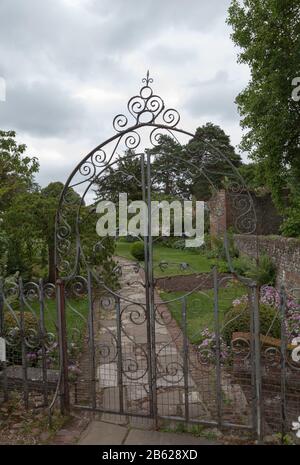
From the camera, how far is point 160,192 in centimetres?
352

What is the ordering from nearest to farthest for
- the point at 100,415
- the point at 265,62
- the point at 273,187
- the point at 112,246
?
the point at 100,415
the point at 112,246
the point at 265,62
the point at 273,187

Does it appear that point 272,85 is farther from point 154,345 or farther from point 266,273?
point 154,345

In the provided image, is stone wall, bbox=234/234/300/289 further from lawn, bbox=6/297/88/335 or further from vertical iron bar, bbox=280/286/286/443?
vertical iron bar, bbox=280/286/286/443

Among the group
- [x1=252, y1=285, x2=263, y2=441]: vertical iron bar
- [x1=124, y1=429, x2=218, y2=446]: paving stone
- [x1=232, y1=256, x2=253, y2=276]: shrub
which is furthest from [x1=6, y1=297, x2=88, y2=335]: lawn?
[x1=232, y1=256, x2=253, y2=276]: shrub

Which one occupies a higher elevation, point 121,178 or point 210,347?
point 121,178

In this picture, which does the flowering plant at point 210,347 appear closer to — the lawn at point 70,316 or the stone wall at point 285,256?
the lawn at point 70,316

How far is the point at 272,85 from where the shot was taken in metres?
8.99

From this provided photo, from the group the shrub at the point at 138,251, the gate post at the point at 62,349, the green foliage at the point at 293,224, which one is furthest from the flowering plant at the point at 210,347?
the green foliage at the point at 293,224

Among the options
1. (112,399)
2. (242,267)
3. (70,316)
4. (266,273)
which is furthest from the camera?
(242,267)

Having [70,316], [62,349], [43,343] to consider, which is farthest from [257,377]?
[70,316]

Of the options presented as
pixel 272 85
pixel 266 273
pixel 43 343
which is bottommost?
pixel 43 343

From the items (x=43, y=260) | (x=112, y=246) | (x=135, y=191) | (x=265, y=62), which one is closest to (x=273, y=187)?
(x=265, y=62)

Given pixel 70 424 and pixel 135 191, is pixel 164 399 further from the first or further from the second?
pixel 135 191

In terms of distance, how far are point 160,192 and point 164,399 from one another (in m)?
1.94
